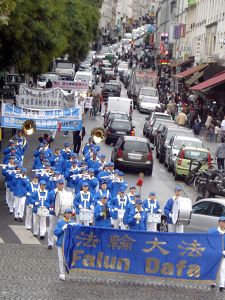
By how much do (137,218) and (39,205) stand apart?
2965 mm

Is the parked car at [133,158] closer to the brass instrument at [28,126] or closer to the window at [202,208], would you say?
the brass instrument at [28,126]

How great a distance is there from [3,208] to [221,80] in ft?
93.3

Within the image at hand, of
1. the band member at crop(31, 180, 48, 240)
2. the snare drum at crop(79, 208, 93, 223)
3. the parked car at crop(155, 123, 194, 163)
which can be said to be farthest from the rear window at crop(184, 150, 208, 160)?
the snare drum at crop(79, 208, 93, 223)

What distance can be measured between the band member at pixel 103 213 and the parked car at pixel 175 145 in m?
14.8

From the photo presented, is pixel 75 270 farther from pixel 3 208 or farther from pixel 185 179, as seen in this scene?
pixel 185 179

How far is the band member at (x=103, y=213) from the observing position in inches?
778

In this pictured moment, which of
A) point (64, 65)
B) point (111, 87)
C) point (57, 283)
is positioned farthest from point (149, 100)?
point (57, 283)

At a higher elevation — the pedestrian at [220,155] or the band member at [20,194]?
the band member at [20,194]

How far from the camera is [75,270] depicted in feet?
54.0

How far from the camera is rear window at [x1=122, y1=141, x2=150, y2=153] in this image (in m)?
34.4

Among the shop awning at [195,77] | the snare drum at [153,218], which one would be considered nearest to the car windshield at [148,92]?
the shop awning at [195,77]

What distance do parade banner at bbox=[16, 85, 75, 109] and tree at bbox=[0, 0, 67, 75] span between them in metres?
1.56

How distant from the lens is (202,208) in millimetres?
20188

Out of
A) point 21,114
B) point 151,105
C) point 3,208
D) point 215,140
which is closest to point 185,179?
point 21,114
